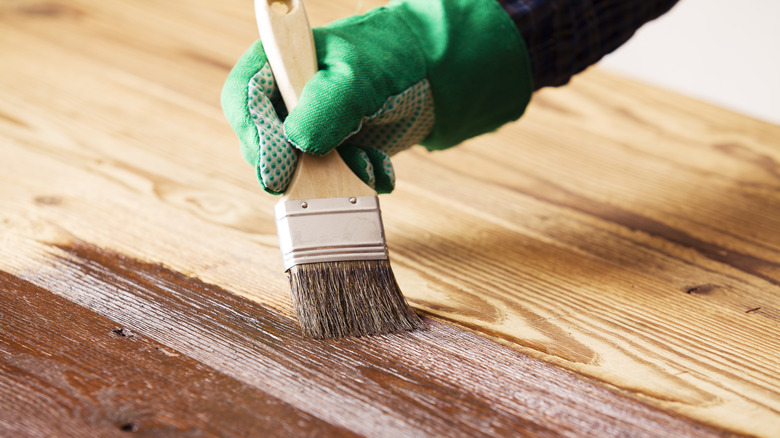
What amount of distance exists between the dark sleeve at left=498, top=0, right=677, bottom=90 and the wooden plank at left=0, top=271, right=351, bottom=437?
540 mm

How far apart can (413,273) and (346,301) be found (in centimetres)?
16

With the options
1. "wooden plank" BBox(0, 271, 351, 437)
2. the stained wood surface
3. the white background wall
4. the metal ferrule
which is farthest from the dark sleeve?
the white background wall

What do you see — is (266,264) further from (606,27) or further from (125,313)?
(606,27)

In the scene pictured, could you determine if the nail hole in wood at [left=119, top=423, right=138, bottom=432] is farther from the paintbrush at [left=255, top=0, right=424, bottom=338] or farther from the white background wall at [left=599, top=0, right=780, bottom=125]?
the white background wall at [left=599, top=0, right=780, bottom=125]

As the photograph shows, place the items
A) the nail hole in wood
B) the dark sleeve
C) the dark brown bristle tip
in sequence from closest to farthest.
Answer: the nail hole in wood → the dark brown bristle tip → the dark sleeve

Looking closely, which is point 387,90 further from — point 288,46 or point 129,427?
point 129,427

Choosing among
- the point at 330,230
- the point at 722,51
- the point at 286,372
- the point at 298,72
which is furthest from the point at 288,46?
the point at 722,51

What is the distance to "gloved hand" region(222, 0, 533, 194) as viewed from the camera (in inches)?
29.2

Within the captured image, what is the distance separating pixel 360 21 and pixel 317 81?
5.2 inches

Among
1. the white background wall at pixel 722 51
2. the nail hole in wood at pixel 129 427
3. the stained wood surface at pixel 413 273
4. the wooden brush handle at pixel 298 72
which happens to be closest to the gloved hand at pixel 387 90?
the wooden brush handle at pixel 298 72

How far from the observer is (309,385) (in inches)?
25.3

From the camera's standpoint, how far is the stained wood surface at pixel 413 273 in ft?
2.05

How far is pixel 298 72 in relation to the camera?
779mm

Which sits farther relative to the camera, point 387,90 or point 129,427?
point 387,90
